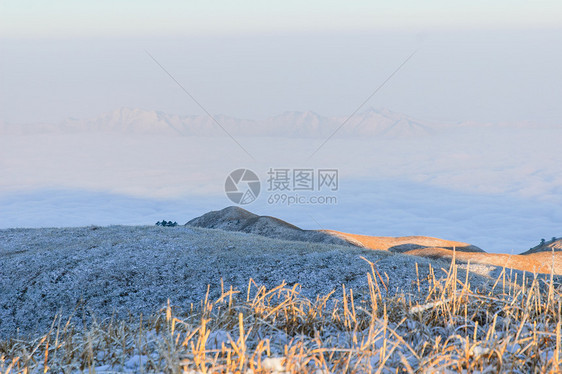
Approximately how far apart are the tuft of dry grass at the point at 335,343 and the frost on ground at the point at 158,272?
7.81 metres

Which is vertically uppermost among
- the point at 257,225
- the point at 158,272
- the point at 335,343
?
the point at 257,225

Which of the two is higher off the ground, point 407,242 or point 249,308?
point 249,308

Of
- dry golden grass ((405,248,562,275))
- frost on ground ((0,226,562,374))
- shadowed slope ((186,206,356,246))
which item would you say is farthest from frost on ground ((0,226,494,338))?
shadowed slope ((186,206,356,246))

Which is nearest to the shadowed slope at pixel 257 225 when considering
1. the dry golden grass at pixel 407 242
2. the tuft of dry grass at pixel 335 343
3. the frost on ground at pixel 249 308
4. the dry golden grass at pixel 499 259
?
the dry golden grass at pixel 407 242

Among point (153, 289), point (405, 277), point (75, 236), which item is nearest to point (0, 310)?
point (153, 289)

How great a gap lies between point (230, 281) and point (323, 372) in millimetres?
11818

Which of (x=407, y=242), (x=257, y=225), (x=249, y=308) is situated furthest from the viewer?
(x=407, y=242)

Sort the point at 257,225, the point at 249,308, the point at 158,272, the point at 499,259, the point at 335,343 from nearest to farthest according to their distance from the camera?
the point at 335,343 < the point at 249,308 < the point at 158,272 < the point at 499,259 < the point at 257,225

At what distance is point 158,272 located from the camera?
17797 millimetres

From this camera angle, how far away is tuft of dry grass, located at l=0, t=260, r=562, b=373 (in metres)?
4.94

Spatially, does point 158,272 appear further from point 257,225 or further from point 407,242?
point 407,242

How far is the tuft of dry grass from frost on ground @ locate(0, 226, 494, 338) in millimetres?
7807

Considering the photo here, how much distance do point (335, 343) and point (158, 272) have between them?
42.7 ft

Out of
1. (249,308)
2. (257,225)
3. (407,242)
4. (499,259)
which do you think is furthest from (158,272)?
(407,242)
